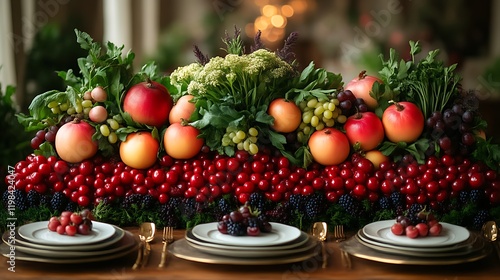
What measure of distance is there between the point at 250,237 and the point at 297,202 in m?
0.27

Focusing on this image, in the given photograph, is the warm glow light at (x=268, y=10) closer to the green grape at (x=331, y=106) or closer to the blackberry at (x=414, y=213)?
the green grape at (x=331, y=106)

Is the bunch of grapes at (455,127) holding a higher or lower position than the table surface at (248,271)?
higher

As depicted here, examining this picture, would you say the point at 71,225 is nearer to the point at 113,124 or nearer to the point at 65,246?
the point at 65,246

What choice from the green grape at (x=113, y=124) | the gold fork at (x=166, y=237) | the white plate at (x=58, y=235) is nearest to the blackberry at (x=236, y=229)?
the gold fork at (x=166, y=237)

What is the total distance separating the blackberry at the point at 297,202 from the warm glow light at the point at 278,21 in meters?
5.30

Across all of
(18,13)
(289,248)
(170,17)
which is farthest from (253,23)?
(289,248)

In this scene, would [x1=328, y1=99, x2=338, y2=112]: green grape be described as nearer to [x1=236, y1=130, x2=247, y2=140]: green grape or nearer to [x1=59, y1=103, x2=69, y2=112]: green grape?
[x1=236, y1=130, x2=247, y2=140]: green grape

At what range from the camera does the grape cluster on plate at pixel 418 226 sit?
4.67 feet

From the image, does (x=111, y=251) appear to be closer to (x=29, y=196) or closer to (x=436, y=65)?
Result: (x=29, y=196)

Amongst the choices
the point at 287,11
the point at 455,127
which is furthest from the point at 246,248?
the point at 287,11

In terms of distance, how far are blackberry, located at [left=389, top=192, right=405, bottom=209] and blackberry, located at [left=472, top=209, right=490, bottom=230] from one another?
20 cm

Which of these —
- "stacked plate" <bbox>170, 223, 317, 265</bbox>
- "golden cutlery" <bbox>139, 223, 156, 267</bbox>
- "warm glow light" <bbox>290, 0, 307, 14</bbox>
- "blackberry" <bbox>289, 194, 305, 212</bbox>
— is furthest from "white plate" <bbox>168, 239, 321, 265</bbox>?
"warm glow light" <bbox>290, 0, 307, 14</bbox>

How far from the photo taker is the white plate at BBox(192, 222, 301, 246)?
138cm

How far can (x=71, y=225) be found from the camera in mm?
1430
